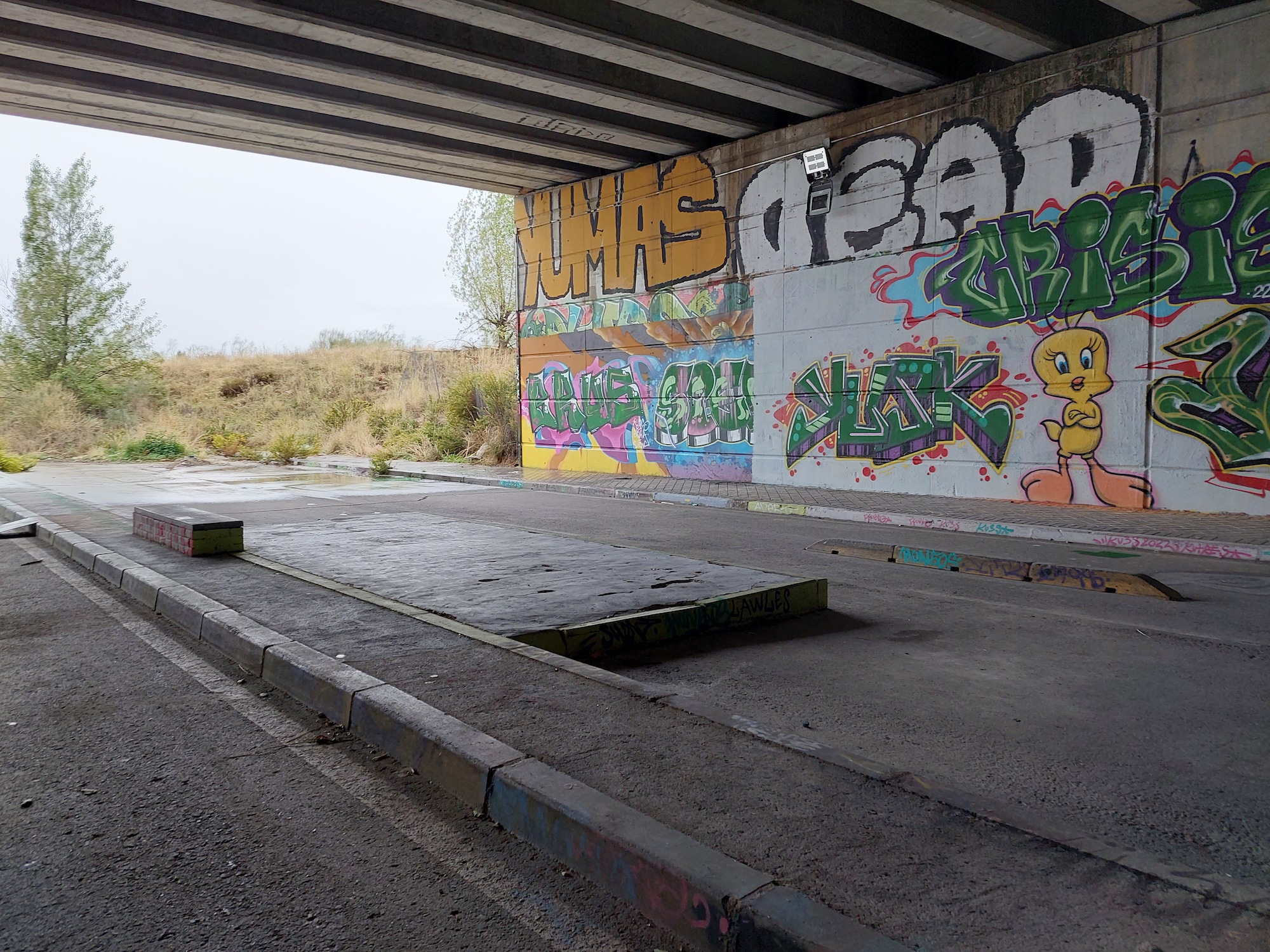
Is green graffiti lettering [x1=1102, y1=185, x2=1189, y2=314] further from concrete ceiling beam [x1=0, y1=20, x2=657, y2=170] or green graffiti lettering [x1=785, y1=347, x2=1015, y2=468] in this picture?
concrete ceiling beam [x1=0, y1=20, x2=657, y2=170]

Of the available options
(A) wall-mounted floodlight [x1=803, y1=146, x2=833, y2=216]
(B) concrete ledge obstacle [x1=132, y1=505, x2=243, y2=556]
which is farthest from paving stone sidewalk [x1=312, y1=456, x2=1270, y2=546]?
(B) concrete ledge obstacle [x1=132, y1=505, x2=243, y2=556]

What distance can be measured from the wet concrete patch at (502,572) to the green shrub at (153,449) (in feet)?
59.1

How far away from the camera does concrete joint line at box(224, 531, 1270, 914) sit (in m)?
2.37

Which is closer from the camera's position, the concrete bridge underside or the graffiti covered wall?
the graffiti covered wall

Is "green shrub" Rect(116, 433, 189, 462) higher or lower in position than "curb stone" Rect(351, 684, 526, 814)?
higher

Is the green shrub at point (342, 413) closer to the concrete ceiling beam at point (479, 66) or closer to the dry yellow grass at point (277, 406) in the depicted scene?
the dry yellow grass at point (277, 406)

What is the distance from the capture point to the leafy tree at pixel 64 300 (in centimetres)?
2786

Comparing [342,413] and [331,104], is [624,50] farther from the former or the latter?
[342,413]

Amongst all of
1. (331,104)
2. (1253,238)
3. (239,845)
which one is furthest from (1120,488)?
(331,104)

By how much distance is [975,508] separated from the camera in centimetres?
1088

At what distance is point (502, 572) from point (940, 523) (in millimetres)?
5670

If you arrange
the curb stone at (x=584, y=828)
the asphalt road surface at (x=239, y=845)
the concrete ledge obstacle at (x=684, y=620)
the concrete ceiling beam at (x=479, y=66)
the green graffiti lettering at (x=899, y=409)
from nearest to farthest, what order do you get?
the curb stone at (x=584, y=828) < the asphalt road surface at (x=239, y=845) < the concrete ledge obstacle at (x=684, y=620) < the concrete ceiling beam at (x=479, y=66) < the green graffiti lettering at (x=899, y=409)

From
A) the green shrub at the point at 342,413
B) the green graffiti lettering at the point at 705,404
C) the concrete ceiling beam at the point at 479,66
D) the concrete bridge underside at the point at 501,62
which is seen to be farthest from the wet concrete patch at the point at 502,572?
the green shrub at the point at 342,413

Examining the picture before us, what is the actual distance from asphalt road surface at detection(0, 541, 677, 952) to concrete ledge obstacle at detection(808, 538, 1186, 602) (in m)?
5.54
